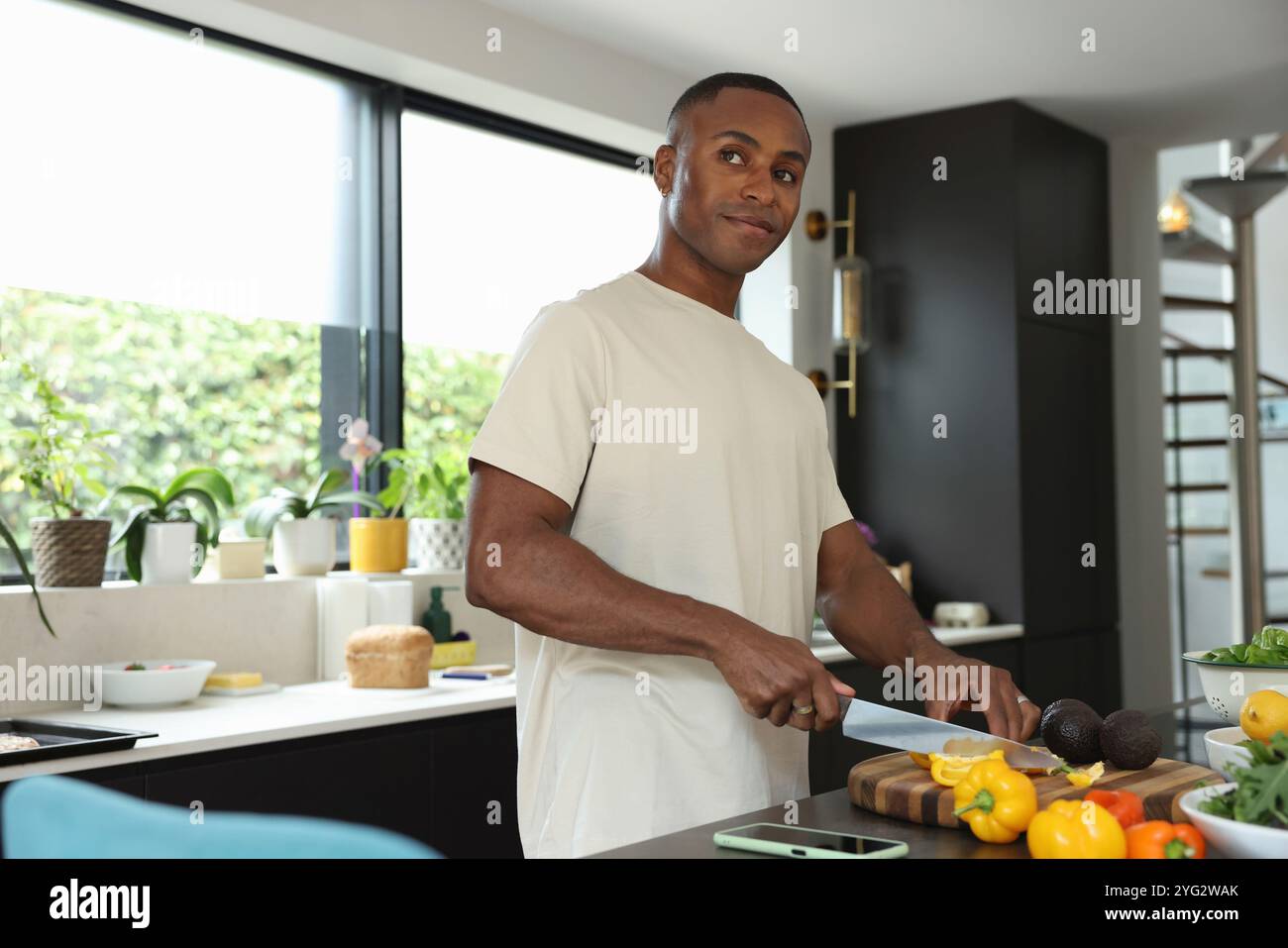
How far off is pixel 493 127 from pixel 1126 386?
2.59 meters

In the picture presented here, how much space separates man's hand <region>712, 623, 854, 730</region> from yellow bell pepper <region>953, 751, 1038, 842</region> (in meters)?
0.15

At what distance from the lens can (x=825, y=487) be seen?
1723 millimetres

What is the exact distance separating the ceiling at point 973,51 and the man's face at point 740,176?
1.99 meters

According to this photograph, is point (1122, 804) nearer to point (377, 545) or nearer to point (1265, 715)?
point (1265, 715)

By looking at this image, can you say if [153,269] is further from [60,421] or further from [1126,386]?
[1126,386]

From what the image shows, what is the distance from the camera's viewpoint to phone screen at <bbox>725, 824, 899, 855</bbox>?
105 centimetres

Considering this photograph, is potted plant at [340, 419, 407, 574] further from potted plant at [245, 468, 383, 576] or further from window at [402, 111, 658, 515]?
window at [402, 111, 658, 515]

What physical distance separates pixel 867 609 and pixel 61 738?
1.26 metres

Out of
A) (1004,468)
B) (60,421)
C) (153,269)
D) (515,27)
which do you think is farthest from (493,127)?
(1004,468)

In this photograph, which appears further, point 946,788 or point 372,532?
point 372,532

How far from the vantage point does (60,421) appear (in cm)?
269

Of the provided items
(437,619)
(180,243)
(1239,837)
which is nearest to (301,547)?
(437,619)

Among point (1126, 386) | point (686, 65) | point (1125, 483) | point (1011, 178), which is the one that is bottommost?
point (1125, 483)

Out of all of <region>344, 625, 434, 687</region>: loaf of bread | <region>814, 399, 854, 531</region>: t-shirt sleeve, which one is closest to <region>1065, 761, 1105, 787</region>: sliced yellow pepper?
<region>814, 399, 854, 531</region>: t-shirt sleeve
